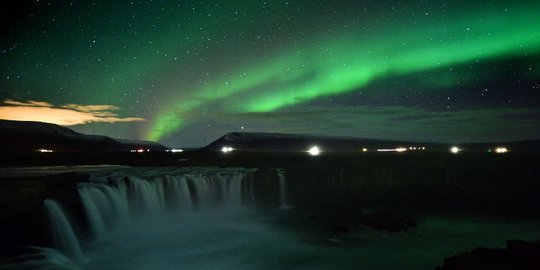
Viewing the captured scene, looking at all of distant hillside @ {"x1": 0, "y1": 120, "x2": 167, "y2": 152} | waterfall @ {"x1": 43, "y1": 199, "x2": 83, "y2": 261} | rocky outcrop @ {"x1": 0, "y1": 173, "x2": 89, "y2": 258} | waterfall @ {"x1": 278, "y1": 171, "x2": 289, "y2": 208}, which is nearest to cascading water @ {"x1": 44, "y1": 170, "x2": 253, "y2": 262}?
waterfall @ {"x1": 43, "y1": 199, "x2": 83, "y2": 261}

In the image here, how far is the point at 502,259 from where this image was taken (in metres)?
13.5

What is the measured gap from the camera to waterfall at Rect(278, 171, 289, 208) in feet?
127

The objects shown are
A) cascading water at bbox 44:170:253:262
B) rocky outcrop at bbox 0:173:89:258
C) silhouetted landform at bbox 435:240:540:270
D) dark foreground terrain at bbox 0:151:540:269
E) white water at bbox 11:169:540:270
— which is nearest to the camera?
silhouetted landform at bbox 435:240:540:270

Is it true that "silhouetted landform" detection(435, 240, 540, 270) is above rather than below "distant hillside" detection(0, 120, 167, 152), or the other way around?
below

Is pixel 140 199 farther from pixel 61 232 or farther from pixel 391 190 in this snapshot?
pixel 391 190

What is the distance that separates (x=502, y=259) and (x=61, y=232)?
20.2 metres

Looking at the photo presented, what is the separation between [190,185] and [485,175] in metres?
37.0

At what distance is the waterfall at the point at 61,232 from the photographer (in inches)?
731

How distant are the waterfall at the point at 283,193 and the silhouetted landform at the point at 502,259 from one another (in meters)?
24.9

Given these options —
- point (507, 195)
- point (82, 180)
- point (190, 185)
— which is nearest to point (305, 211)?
point (190, 185)

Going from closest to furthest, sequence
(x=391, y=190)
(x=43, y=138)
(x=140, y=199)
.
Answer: (x=140, y=199) → (x=391, y=190) → (x=43, y=138)

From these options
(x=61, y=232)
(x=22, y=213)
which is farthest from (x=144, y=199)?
(x=22, y=213)

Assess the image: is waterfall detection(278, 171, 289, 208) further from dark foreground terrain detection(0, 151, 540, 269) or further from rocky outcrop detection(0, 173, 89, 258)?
rocky outcrop detection(0, 173, 89, 258)

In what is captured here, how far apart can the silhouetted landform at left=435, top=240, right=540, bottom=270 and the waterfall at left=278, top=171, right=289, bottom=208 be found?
24.9 meters
